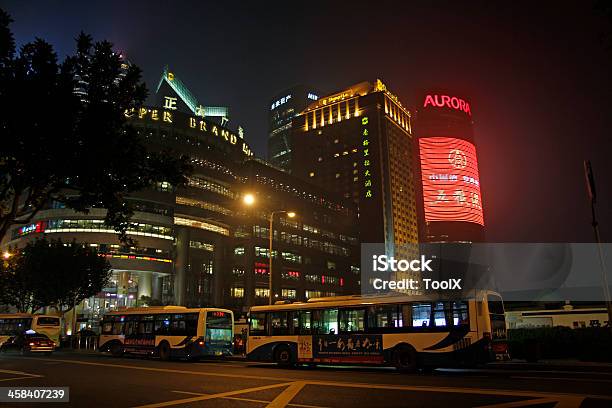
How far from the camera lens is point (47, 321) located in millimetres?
40438

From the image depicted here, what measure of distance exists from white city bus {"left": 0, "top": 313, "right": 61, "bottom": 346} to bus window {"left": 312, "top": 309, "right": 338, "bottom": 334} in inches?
1152

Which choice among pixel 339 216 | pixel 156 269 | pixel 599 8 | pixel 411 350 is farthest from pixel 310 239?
pixel 599 8

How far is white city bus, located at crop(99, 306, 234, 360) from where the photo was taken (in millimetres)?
26547

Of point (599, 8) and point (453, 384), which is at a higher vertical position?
point (599, 8)

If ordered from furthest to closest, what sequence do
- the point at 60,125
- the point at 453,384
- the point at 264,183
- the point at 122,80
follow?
the point at 264,183 → the point at 122,80 → the point at 60,125 → the point at 453,384

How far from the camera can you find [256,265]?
318 ft

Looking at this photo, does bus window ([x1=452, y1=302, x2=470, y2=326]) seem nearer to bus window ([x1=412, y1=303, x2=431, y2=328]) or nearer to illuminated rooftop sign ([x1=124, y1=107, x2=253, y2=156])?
bus window ([x1=412, y1=303, x2=431, y2=328])

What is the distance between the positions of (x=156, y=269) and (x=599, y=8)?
76.3 m

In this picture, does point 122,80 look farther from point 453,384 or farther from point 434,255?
point 434,255

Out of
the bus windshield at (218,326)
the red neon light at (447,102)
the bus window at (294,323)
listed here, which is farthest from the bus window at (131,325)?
the red neon light at (447,102)

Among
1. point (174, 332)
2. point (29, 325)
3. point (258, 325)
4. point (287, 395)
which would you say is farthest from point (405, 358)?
point (29, 325)

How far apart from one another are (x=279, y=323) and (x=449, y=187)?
214ft

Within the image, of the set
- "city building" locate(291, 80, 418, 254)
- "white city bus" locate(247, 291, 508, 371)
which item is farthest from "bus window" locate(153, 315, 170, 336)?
"city building" locate(291, 80, 418, 254)

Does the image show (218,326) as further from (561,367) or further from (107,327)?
(561,367)
